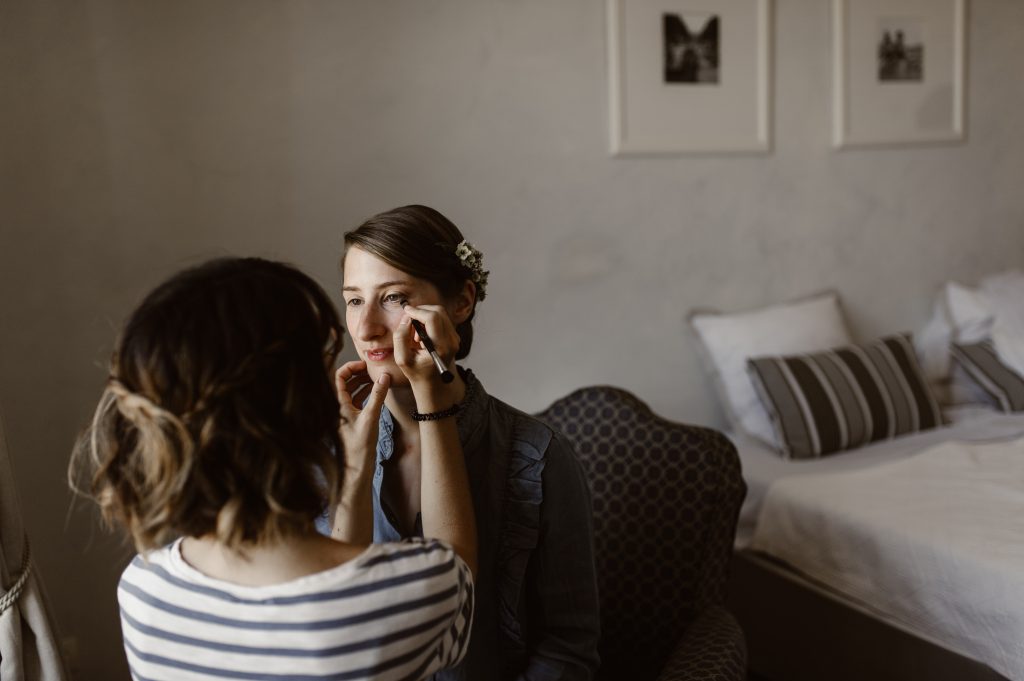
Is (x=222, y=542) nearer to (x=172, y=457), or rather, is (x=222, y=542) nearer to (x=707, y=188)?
(x=172, y=457)

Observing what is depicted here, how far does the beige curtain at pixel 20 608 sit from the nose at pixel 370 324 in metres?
0.74

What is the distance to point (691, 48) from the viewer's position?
2781 mm

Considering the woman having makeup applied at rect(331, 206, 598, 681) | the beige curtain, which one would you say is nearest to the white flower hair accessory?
the woman having makeup applied at rect(331, 206, 598, 681)

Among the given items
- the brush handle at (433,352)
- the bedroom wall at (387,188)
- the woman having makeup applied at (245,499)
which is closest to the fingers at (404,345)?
the brush handle at (433,352)

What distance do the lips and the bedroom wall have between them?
1.03m

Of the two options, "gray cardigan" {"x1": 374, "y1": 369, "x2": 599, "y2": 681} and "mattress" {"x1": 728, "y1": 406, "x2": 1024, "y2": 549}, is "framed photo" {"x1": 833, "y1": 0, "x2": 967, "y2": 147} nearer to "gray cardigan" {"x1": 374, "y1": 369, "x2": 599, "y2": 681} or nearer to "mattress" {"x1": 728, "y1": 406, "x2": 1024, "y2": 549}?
"mattress" {"x1": 728, "y1": 406, "x2": 1024, "y2": 549}

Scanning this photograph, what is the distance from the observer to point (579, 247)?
8.74 feet

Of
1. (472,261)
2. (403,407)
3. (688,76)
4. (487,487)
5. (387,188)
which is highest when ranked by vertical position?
(688,76)

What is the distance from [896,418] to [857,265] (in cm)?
66

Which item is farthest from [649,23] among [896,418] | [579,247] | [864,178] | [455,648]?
[455,648]

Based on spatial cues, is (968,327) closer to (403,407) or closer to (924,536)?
(924,536)

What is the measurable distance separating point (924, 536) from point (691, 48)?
1613 mm

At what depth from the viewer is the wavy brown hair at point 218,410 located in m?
0.86

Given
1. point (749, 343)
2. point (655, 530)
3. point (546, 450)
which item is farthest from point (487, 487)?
point (749, 343)
